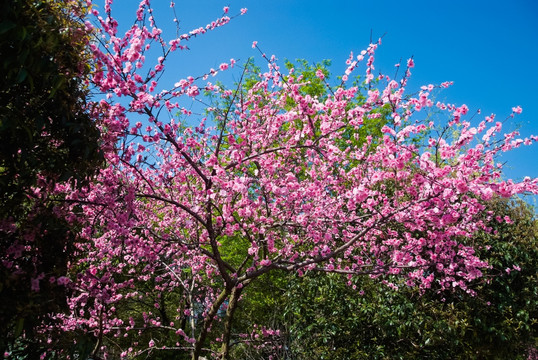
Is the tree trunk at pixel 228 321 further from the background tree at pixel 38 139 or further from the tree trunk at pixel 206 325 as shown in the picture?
the background tree at pixel 38 139

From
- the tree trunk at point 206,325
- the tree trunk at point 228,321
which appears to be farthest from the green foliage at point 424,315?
the tree trunk at point 206,325

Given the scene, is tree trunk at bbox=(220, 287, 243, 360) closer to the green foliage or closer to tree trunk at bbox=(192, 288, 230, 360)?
tree trunk at bbox=(192, 288, 230, 360)

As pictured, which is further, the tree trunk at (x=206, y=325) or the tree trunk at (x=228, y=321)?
the tree trunk at (x=228, y=321)

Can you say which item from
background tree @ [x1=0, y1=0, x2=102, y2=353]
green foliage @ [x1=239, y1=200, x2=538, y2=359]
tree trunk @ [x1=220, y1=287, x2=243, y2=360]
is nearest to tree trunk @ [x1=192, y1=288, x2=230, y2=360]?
tree trunk @ [x1=220, y1=287, x2=243, y2=360]

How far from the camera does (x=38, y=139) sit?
135 inches

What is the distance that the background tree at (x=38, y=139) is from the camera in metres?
2.96

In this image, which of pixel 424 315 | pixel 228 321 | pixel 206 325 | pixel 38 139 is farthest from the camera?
pixel 228 321

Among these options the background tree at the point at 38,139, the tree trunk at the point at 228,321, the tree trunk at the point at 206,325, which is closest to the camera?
the background tree at the point at 38,139

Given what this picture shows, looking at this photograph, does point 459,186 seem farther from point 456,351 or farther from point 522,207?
point 522,207

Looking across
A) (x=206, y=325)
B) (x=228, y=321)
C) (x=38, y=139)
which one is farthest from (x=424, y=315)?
(x=38, y=139)

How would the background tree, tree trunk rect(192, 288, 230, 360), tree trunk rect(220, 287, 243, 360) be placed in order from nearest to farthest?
the background tree < tree trunk rect(192, 288, 230, 360) < tree trunk rect(220, 287, 243, 360)

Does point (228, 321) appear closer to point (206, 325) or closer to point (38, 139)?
point (206, 325)

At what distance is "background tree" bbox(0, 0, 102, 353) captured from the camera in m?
2.96

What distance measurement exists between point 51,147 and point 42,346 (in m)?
2.01
